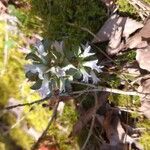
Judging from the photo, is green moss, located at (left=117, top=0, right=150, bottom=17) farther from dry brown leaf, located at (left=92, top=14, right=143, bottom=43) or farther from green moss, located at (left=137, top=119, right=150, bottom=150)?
green moss, located at (left=137, top=119, right=150, bottom=150)

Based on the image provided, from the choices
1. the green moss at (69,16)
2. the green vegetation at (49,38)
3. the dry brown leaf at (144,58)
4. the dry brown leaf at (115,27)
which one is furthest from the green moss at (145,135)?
the green moss at (69,16)

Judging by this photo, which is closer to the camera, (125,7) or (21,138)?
(21,138)

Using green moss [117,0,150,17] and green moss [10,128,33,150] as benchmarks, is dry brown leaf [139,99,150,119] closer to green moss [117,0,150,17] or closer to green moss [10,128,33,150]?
green moss [117,0,150,17]

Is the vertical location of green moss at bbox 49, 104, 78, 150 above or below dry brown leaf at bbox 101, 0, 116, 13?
below

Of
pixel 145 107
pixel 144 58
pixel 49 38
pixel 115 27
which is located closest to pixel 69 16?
pixel 49 38

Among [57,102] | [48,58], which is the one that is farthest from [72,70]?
[57,102]

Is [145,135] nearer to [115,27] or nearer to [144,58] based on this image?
[144,58]

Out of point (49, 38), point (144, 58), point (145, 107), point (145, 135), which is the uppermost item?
point (49, 38)

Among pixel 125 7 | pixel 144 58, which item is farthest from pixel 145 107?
pixel 125 7

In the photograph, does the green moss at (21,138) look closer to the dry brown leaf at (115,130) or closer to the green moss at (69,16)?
the dry brown leaf at (115,130)

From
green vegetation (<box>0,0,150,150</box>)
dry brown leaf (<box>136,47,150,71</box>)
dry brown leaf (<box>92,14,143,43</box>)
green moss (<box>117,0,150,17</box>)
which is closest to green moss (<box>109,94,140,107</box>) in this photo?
green vegetation (<box>0,0,150,150</box>)

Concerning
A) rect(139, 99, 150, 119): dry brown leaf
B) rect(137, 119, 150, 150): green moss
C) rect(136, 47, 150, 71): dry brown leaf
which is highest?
rect(136, 47, 150, 71): dry brown leaf

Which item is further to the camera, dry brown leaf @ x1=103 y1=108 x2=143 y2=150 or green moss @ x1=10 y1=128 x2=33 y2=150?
dry brown leaf @ x1=103 y1=108 x2=143 y2=150

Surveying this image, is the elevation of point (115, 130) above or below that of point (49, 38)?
below
